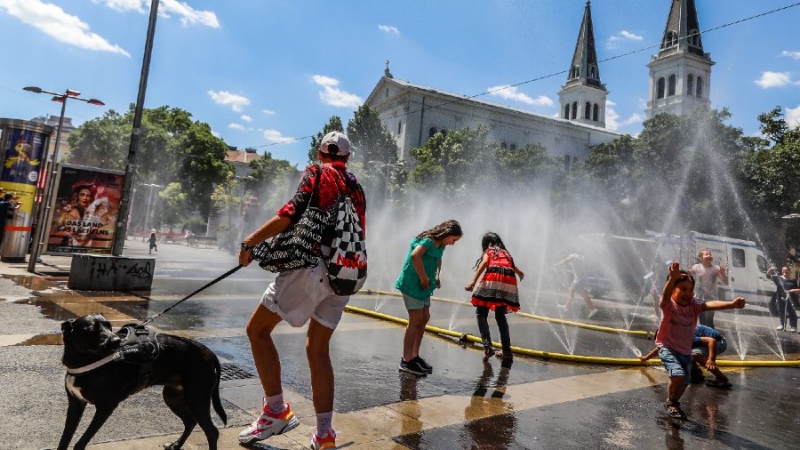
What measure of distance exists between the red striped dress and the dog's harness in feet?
13.7

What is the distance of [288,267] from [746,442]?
369cm

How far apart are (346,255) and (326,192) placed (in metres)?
0.40

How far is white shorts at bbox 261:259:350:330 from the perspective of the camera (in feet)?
9.48

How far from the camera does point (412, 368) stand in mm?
5098

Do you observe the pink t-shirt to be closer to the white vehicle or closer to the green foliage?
the white vehicle

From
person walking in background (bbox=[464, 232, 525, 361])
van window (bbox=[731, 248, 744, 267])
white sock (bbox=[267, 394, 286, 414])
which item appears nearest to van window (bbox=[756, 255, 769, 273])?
van window (bbox=[731, 248, 744, 267])

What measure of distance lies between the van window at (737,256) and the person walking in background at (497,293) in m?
19.5

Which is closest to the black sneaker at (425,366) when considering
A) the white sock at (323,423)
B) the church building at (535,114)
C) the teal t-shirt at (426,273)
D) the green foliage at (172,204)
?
the teal t-shirt at (426,273)

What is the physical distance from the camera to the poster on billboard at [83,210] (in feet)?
39.2

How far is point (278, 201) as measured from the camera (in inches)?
2158

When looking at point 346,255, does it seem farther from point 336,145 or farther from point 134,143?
point 134,143

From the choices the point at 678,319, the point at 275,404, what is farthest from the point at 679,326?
the point at 275,404

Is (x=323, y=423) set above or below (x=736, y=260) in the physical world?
below

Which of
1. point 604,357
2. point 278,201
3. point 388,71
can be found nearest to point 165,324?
point 604,357
